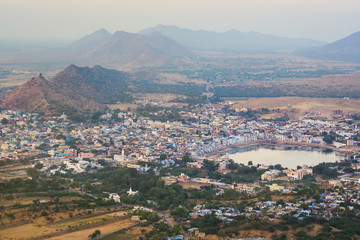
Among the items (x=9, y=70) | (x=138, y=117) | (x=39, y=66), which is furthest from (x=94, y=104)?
(x=39, y=66)

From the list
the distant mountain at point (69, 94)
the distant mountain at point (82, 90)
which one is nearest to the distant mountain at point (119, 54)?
the distant mountain at point (82, 90)

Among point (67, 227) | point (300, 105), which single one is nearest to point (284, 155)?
point (300, 105)

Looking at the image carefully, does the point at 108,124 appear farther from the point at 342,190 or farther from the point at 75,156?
the point at 342,190

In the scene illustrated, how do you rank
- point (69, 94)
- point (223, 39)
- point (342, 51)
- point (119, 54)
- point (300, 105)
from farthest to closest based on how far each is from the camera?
1. point (223, 39)
2. point (342, 51)
3. point (119, 54)
4. point (300, 105)
5. point (69, 94)

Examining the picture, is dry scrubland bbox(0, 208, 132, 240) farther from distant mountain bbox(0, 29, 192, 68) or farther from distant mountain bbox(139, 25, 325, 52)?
distant mountain bbox(139, 25, 325, 52)

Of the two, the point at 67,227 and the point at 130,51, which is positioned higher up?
the point at 130,51

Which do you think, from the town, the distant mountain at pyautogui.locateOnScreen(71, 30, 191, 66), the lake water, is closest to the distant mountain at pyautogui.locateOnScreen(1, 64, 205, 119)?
the town

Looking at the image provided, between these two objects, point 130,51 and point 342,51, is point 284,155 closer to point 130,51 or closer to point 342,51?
point 130,51
